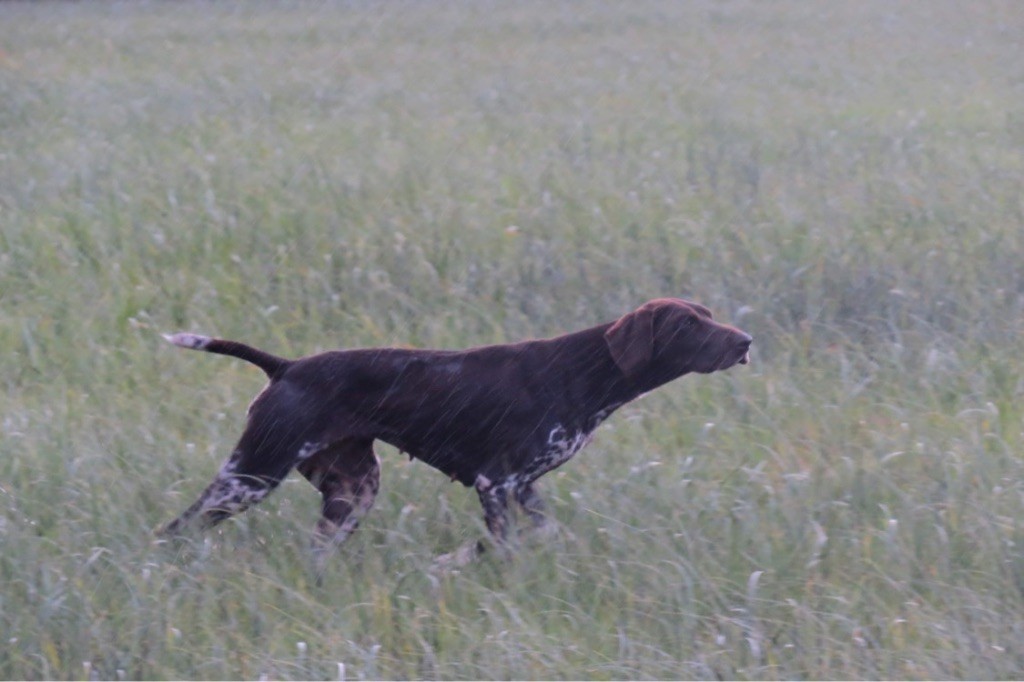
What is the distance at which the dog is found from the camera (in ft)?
14.0

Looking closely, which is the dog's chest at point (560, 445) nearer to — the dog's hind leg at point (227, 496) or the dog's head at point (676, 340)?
the dog's head at point (676, 340)

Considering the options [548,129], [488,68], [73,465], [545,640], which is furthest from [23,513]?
[488,68]

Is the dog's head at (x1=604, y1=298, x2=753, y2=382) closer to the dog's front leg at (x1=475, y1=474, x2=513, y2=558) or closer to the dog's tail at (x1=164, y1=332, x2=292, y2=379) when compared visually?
the dog's front leg at (x1=475, y1=474, x2=513, y2=558)

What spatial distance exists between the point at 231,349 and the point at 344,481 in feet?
1.92

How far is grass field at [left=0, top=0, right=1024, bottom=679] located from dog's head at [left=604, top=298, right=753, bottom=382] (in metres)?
0.51

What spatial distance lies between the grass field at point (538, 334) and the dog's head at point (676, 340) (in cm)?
51

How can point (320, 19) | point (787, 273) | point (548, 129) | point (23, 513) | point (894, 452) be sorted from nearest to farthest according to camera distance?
point (23, 513) < point (894, 452) < point (787, 273) < point (548, 129) < point (320, 19)

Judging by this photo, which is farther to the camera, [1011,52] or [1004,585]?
[1011,52]

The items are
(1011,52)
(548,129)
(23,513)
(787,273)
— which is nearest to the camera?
(23,513)

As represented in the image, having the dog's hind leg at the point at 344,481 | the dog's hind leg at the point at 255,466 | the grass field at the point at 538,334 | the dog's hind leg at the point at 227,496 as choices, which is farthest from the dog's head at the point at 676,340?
the dog's hind leg at the point at 227,496

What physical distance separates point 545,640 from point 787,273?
390cm

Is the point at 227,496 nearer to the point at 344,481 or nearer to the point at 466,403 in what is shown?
the point at 344,481

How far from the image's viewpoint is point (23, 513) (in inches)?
179

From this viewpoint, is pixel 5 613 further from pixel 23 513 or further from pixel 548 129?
pixel 548 129
